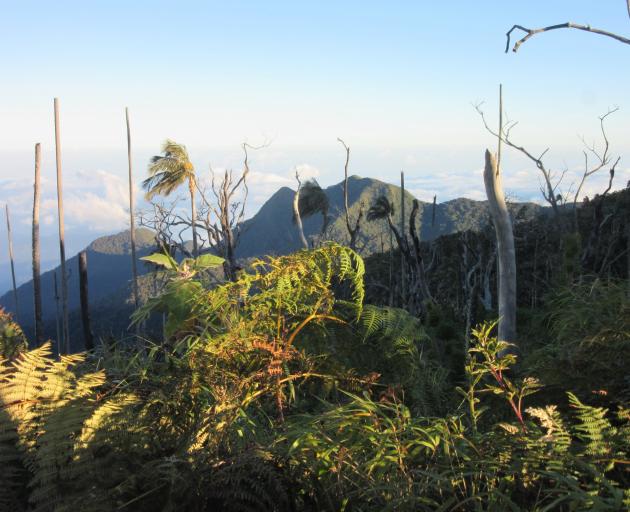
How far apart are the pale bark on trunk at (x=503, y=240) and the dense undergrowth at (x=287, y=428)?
474cm

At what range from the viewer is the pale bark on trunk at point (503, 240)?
6.64 meters

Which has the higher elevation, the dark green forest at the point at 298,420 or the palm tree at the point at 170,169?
the palm tree at the point at 170,169

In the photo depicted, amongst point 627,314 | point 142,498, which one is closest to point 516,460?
point 142,498

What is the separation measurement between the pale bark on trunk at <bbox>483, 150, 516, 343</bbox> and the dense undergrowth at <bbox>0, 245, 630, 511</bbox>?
186 inches

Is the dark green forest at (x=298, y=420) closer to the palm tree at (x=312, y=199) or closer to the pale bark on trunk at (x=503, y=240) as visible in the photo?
the pale bark on trunk at (x=503, y=240)

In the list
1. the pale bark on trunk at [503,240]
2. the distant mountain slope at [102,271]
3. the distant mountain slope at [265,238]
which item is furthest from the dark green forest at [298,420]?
the distant mountain slope at [102,271]

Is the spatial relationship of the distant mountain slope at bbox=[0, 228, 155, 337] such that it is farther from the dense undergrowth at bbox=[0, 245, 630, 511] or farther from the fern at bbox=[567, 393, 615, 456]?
the fern at bbox=[567, 393, 615, 456]

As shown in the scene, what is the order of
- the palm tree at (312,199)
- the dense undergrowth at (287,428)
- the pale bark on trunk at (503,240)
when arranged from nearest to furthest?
the dense undergrowth at (287,428) → the pale bark on trunk at (503,240) → the palm tree at (312,199)

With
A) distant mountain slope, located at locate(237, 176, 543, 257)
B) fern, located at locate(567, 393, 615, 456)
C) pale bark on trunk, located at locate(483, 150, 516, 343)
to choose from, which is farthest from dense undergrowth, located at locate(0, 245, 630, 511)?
distant mountain slope, located at locate(237, 176, 543, 257)

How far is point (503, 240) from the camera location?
6.70 meters

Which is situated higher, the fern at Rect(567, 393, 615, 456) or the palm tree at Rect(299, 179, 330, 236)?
the palm tree at Rect(299, 179, 330, 236)

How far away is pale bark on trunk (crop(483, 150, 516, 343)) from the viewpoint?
6.64 meters

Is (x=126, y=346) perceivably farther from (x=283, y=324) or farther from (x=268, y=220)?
(x=268, y=220)

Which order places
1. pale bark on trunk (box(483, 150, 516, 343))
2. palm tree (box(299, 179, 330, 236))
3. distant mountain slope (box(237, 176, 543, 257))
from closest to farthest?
1. pale bark on trunk (box(483, 150, 516, 343))
2. palm tree (box(299, 179, 330, 236))
3. distant mountain slope (box(237, 176, 543, 257))
